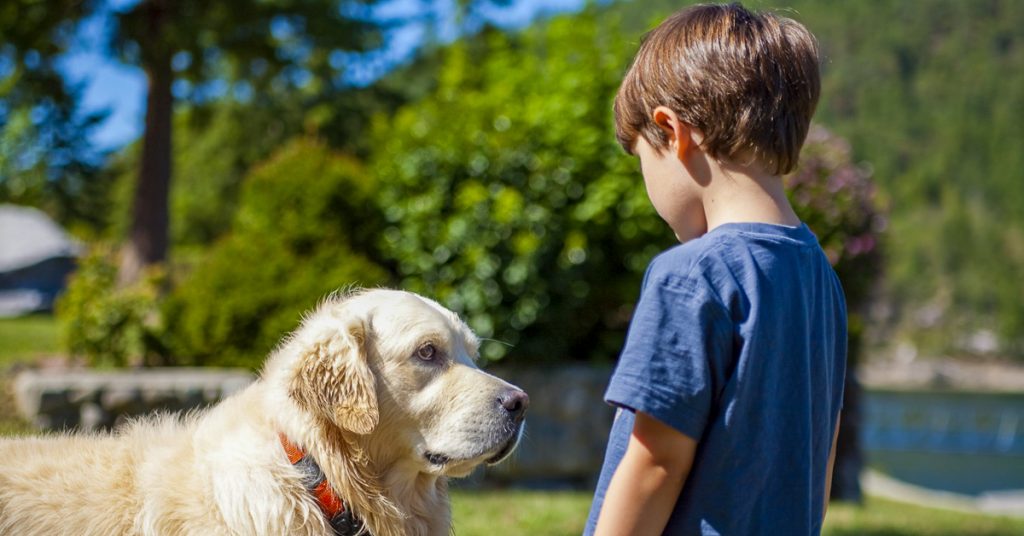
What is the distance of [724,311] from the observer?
71.4 inches

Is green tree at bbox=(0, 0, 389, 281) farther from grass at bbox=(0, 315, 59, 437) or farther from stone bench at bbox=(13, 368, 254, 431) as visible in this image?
stone bench at bbox=(13, 368, 254, 431)

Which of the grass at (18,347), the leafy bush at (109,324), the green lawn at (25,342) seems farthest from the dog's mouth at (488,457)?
the green lawn at (25,342)

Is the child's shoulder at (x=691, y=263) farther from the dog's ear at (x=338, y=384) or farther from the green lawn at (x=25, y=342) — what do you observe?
the green lawn at (x=25, y=342)

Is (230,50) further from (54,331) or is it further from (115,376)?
(115,376)

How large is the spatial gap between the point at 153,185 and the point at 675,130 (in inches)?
638

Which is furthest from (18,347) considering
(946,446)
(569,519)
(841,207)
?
(946,446)

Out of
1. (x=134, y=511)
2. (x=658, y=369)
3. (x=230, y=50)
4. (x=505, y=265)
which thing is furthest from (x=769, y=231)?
(x=230, y=50)

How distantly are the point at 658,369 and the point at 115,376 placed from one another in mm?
7280

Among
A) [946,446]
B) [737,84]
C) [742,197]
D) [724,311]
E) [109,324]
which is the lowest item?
[946,446]

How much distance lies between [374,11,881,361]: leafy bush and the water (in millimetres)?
13155

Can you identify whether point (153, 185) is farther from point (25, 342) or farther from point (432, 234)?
point (432, 234)

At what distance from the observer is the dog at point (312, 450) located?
2463mm

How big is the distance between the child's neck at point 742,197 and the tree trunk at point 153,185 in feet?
51.1

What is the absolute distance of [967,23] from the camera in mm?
79688
